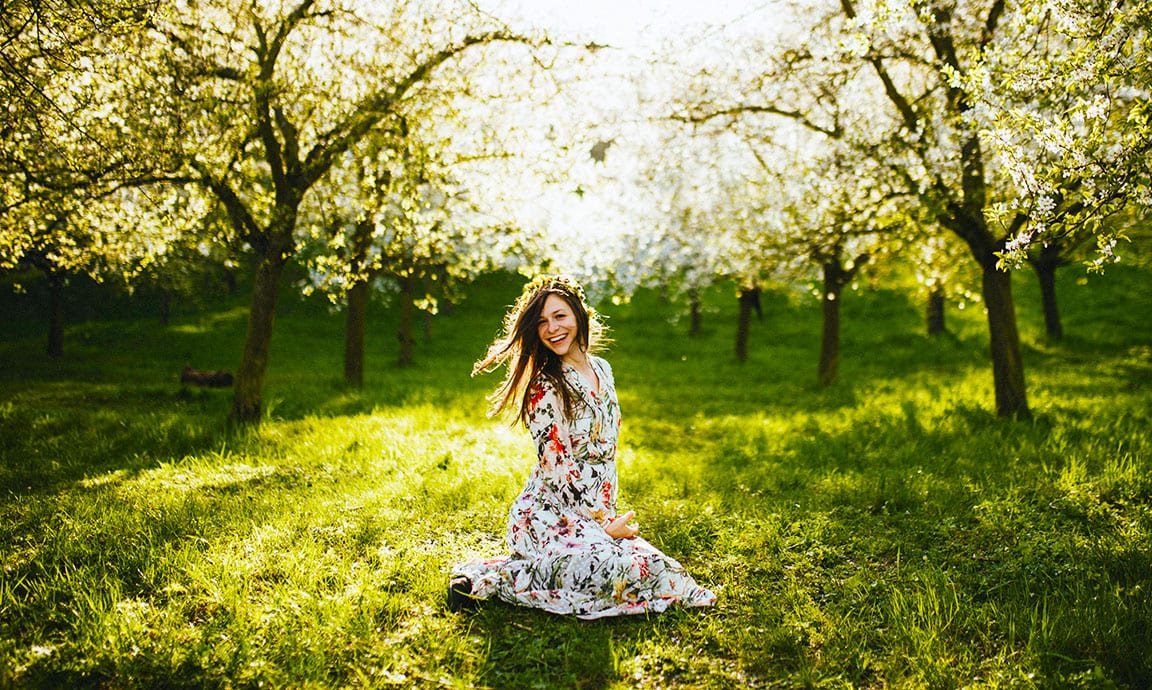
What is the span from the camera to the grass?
154 inches

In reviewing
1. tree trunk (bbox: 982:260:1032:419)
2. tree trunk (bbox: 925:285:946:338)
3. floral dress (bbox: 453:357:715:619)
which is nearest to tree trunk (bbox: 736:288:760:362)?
tree trunk (bbox: 925:285:946:338)

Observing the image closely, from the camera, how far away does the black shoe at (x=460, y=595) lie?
4660mm

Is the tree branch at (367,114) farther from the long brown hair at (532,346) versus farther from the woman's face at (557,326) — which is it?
the woman's face at (557,326)

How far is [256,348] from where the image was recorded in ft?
35.6

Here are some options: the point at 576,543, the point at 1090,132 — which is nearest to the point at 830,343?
the point at 1090,132

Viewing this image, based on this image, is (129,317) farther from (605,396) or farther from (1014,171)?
(1014,171)

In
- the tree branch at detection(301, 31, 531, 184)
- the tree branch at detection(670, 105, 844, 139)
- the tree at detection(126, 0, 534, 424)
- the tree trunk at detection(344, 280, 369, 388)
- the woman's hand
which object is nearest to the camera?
the woman's hand

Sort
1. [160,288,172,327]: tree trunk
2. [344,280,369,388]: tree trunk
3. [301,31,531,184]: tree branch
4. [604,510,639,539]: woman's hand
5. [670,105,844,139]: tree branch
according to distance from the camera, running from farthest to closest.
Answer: [160,288,172,327]: tree trunk < [344,280,369,388]: tree trunk < [670,105,844,139]: tree branch < [301,31,531,184]: tree branch < [604,510,639,539]: woman's hand

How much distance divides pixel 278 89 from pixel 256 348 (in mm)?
4241

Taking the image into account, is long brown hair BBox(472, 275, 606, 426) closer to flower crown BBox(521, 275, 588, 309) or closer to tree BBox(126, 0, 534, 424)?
flower crown BBox(521, 275, 588, 309)

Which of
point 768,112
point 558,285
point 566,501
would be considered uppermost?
point 768,112

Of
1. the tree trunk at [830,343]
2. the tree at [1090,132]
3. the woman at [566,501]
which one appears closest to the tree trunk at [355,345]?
the tree trunk at [830,343]

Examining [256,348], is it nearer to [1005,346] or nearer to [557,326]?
[557,326]

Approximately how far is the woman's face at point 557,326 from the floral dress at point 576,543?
0.53 feet
